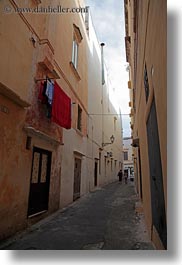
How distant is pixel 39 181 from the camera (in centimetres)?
533

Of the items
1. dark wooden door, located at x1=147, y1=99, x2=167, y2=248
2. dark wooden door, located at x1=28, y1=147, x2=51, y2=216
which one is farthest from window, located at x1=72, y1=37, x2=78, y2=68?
dark wooden door, located at x1=147, y1=99, x2=167, y2=248

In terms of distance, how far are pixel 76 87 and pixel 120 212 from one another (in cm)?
518

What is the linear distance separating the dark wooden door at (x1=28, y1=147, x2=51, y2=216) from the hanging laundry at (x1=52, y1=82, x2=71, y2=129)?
923mm

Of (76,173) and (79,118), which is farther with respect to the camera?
(79,118)

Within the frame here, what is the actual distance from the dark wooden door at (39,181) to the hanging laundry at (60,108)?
36.4 inches

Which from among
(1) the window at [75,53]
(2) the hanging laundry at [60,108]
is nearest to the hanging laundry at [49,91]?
(2) the hanging laundry at [60,108]

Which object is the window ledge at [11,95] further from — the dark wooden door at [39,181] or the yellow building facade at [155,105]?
→ the yellow building facade at [155,105]

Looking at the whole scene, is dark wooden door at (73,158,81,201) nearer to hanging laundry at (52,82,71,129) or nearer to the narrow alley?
the narrow alley

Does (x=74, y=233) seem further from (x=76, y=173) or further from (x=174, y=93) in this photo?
(x=76, y=173)

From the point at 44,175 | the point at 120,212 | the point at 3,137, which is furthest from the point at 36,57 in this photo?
the point at 120,212

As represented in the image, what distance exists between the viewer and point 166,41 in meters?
1.56

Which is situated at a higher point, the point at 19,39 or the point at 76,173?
the point at 19,39

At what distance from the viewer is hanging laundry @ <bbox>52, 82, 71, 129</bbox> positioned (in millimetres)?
5820

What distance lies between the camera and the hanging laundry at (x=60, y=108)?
5820 millimetres
